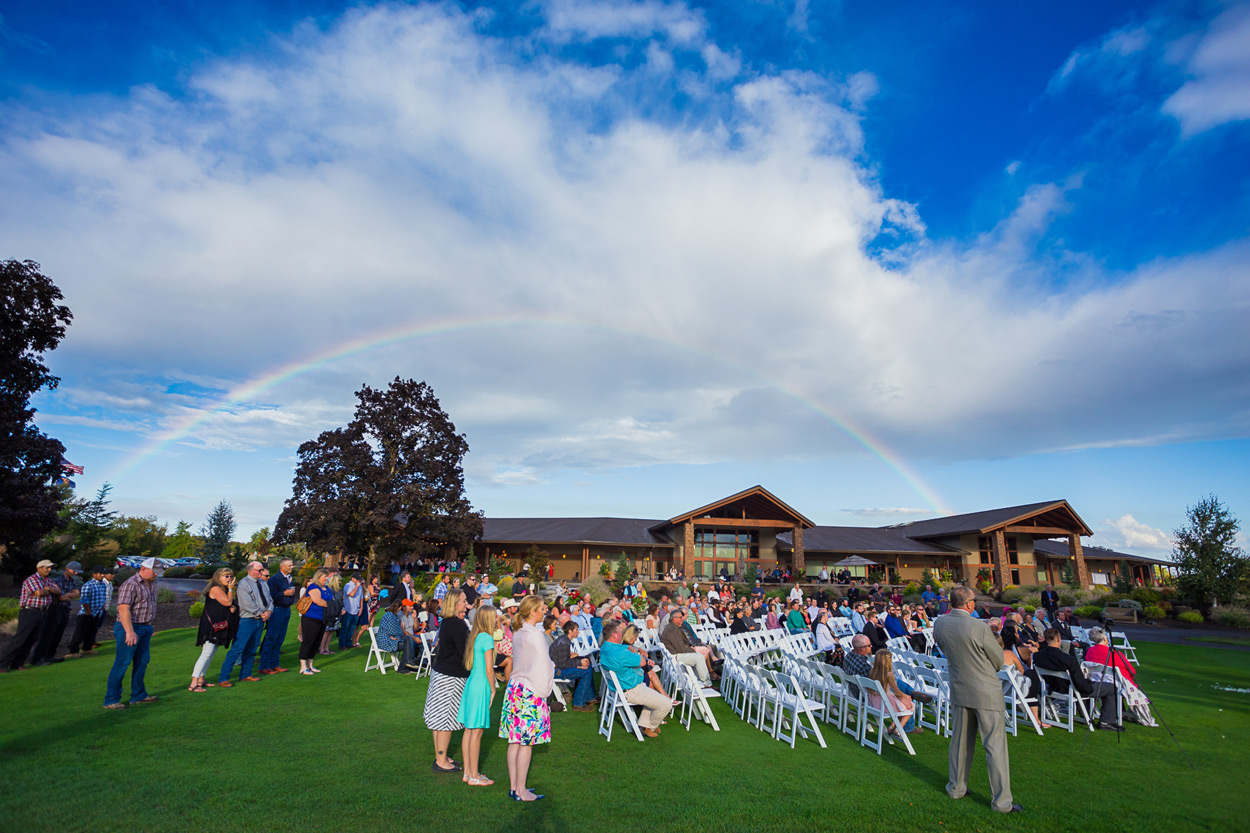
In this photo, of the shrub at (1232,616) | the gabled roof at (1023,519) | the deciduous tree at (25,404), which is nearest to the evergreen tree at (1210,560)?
the shrub at (1232,616)

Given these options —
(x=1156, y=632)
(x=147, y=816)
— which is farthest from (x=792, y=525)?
(x=147, y=816)

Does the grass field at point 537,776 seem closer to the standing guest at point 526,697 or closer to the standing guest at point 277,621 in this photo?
the standing guest at point 526,697

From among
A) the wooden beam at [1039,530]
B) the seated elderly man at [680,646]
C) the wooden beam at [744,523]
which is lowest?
the seated elderly man at [680,646]

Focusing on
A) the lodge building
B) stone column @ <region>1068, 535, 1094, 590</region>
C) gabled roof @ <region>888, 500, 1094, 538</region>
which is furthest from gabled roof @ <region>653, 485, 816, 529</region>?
stone column @ <region>1068, 535, 1094, 590</region>

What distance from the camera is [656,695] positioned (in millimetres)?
6547

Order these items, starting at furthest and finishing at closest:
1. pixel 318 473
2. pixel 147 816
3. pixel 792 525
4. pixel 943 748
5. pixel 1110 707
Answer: pixel 792 525 → pixel 318 473 → pixel 1110 707 → pixel 943 748 → pixel 147 816

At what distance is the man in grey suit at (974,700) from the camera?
14.9ft

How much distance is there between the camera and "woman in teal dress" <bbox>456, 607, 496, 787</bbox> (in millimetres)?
4527

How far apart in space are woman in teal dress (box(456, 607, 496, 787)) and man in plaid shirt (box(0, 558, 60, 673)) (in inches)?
308

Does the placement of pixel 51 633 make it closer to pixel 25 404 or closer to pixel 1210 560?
pixel 25 404

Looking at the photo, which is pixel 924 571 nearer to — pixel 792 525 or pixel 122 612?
pixel 792 525

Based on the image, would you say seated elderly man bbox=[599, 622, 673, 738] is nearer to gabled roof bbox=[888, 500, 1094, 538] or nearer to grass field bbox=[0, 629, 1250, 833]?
grass field bbox=[0, 629, 1250, 833]

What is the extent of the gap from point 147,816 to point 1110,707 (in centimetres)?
938

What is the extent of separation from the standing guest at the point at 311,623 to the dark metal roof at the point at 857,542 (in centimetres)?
2877
